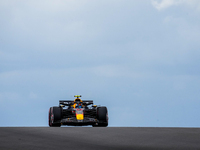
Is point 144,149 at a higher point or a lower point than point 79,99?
lower

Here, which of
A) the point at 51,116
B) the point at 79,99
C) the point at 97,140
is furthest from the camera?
the point at 79,99

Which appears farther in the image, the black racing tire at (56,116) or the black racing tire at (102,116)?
the black racing tire at (102,116)

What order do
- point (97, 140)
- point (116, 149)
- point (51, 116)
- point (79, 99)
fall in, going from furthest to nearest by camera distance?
point (79, 99)
point (51, 116)
point (97, 140)
point (116, 149)

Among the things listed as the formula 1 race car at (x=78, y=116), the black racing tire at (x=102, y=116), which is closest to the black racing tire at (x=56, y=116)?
the formula 1 race car at (x=78, y=116)

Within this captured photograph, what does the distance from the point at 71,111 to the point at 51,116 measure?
4.74 feet

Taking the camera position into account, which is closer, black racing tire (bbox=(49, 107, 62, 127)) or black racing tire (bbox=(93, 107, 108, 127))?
black racing tire (bbox=(49, 107, 62, 127))

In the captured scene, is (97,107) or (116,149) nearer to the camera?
(116,149)

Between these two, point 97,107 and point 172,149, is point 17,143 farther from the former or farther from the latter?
point 97,107

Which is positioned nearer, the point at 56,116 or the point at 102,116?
the point at 56,116

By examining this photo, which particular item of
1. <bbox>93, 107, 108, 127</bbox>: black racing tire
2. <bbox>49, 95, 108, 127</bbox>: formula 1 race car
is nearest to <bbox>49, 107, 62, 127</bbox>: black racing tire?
<bbox>49, 95, 108, 127</bbox>: formula 1 race car

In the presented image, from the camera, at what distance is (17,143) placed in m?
12.2

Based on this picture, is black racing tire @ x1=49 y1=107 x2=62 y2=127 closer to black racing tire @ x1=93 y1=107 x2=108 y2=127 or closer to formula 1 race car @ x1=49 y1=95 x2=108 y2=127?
formula 1 race car @ x1=49 y1=95 x2=108 y2=127

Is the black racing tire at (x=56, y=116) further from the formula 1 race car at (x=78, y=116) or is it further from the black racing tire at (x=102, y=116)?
the black racing tire at (x=102, y=116)

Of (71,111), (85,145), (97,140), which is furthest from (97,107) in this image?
(85,145)
